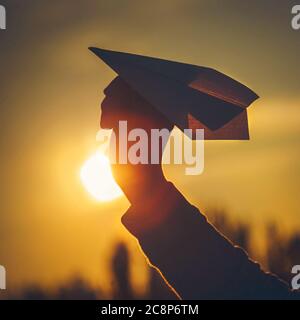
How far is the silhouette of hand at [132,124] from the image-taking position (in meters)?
2.86

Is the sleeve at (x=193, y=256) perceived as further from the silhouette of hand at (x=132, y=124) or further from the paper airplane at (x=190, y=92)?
the paper airplane at (x=190, y=92)

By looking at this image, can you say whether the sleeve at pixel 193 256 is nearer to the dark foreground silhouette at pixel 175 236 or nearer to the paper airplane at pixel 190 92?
the dark foreground silhouette at pixel 175 236

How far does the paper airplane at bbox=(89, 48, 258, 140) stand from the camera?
112 inches

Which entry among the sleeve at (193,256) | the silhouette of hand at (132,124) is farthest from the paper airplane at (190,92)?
the sleeve at (193,256)

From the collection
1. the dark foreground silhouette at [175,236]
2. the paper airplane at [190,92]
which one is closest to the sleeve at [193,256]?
the dark foreground silhouette at [175,236]

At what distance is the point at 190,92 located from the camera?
2.91 metres

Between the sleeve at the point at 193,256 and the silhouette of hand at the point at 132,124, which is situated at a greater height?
the silhouette of hand at the point at 132,124

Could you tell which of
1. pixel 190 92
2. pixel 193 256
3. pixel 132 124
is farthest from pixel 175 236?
pixel 190 92

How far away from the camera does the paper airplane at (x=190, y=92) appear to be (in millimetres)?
2844

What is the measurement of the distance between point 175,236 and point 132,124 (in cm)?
54

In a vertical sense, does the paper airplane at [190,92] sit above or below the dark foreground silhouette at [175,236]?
above
